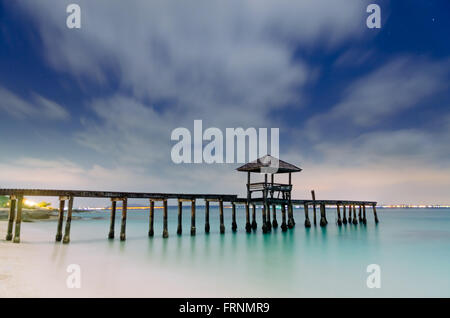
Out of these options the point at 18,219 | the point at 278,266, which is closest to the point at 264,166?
the point at 278,266

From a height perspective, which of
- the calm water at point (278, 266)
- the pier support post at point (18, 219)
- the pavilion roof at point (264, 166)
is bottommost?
the calm water at point (278, 266)

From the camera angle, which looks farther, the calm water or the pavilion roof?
the pavilion roof

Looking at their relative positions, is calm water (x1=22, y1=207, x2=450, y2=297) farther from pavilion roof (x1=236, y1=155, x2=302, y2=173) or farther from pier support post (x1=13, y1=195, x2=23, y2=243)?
pavilion roof (x1=236, y1=155, x2=302, y2=173)

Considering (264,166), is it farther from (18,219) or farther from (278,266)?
(18,219)

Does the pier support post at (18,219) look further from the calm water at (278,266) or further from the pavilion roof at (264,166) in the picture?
the pavilion roof at (264,166)

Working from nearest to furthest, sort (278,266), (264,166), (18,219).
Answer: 1. (278,266)
2. (18,219)
3. (264,166)

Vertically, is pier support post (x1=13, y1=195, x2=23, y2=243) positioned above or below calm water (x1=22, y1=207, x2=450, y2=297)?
above

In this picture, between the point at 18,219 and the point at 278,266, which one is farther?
the point at 18,219

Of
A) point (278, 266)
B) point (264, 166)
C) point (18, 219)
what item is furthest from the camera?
point (264, 166)

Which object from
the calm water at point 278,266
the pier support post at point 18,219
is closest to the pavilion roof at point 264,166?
the calm water at point 278,266

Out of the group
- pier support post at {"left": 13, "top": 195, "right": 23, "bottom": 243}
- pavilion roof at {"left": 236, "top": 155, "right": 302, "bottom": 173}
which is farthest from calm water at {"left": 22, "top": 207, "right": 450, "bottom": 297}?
pavilion roof at {"left": 236, "top": 155, "right": 302, "bottom": 173}
